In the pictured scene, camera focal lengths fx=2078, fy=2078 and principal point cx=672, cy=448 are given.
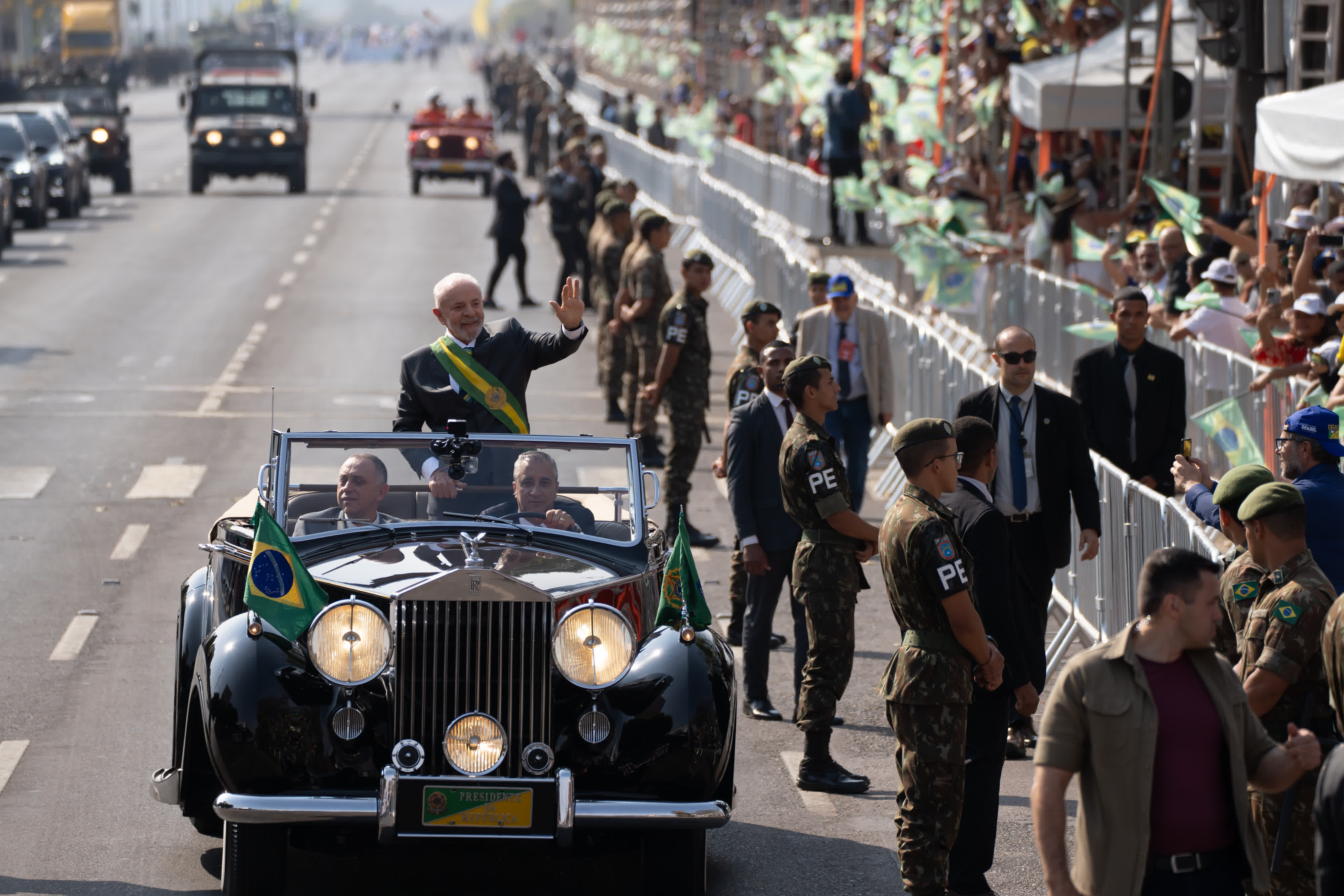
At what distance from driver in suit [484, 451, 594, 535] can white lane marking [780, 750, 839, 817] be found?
4.93 ft

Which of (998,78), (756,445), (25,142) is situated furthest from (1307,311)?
(25,142)

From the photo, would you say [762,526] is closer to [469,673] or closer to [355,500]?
[355,500]

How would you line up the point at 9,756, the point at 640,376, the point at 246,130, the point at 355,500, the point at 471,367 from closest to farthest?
the point at 355,500 → the point at 9,756 → the point at 471,367 → the point at 640,376 → the point at 246,130

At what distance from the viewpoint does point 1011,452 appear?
9336 mm

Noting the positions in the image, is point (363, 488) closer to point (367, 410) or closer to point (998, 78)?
point (367, 410)

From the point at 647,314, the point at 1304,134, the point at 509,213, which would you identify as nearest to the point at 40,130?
the point at 509,213

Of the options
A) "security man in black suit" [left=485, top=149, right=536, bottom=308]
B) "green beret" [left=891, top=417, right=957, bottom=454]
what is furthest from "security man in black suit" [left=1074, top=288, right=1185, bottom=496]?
"security man in black suit" [left=485, top=149, right=536, bottom=308]

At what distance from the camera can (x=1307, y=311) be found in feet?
37.7

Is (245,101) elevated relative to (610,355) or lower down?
elevated

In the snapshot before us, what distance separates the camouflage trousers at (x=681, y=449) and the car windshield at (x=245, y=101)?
31.0 meters

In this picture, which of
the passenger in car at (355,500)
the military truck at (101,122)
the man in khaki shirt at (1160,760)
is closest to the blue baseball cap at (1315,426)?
the man in khaki shirt at (1160,760)

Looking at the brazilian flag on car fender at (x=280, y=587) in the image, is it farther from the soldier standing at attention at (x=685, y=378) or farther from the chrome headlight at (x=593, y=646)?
the soldier standing at attention at (x=685, y=378)

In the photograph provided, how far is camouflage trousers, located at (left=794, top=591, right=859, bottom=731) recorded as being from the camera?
27.8ft

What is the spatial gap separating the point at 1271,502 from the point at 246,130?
38.2 metres
